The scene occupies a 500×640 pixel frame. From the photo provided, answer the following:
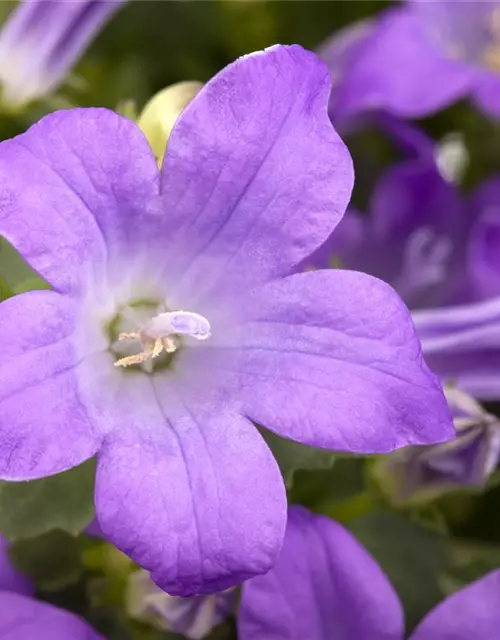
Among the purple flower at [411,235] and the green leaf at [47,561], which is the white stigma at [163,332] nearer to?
the green leaf at [47,561]

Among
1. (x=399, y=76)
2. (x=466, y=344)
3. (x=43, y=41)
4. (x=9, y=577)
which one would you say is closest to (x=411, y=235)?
(x=399, y=76)

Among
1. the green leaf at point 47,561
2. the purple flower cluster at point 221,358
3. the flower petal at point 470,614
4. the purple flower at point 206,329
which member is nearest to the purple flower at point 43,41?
the purple flower cluster at point 221,358

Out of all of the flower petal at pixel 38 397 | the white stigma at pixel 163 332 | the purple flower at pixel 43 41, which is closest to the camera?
the flower petal at pixel 38 397

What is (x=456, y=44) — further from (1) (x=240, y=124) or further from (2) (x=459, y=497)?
(1) (x=240, y=124)

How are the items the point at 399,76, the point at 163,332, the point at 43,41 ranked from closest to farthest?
1. the point at 163,332
2. the point at 43,41
3. the point at 399,76

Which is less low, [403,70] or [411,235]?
[403,70]

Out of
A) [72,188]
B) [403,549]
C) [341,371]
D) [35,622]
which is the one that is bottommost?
[403,549]

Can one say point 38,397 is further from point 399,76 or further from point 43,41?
point 399,76
